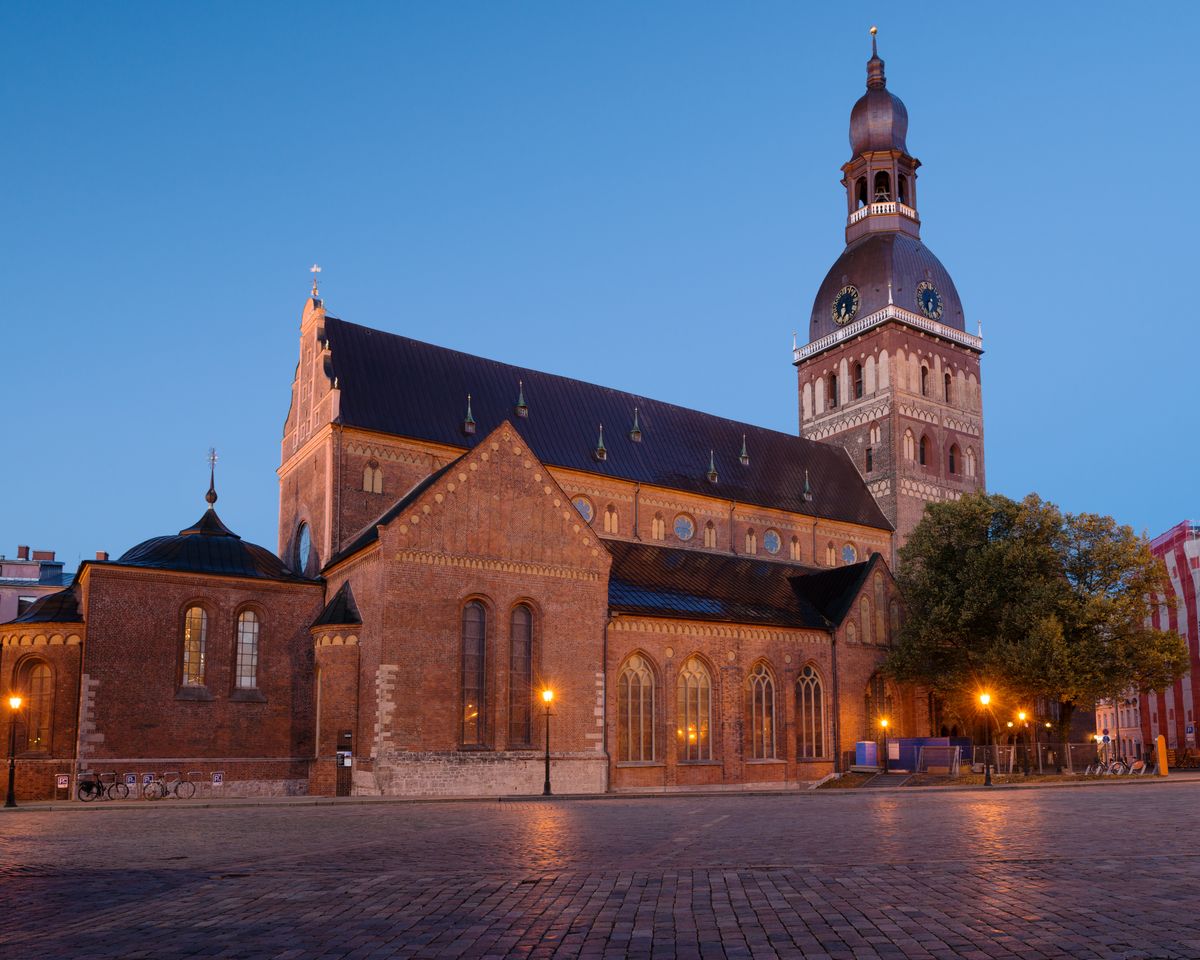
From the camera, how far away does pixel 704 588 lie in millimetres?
53156

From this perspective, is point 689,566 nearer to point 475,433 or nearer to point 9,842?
point 475,433

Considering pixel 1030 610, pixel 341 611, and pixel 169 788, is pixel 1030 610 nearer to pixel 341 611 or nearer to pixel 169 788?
pixel 341 611

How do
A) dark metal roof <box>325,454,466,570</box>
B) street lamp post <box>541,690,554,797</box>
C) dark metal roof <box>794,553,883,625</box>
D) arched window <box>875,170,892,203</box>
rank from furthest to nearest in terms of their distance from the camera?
arched window <box>875,170,892,203</box> → dark metal roof <box>794,553,883,625</box> → dark metal roof <box>325,454,466,570</box> → street lamp post <box>541,690,554,797</box>

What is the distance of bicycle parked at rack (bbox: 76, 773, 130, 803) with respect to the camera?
38.4 meters

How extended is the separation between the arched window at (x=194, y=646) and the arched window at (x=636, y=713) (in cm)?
1635

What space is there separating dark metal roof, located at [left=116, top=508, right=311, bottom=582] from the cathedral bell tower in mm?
37833

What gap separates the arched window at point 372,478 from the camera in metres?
48.3

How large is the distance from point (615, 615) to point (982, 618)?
18097mm

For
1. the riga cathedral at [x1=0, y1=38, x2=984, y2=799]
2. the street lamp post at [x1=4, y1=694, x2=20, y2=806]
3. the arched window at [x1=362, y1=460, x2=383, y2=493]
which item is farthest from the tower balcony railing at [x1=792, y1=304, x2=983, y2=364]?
the street lamp post at [x1=4, y1=694, x2=20, y2=806]

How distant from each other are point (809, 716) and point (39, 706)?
105ft

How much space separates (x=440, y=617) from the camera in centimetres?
4156

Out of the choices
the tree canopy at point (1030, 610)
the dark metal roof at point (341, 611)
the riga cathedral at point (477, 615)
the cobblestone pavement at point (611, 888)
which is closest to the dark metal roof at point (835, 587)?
the riga cathedral at point (477, 615)


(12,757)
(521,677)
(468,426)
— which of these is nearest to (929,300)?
(468,426)

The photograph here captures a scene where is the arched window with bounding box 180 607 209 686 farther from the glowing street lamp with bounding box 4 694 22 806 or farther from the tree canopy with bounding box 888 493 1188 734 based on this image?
the tree canopy with bounding box 888 493 1188 734
